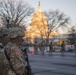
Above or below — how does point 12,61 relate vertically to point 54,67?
above

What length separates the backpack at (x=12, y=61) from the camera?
418 cm

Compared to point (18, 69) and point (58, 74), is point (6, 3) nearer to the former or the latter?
point (58, 74)

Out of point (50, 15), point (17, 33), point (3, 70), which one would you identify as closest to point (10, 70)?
point (3, 70)

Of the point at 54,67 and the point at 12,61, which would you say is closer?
the point at 12,61

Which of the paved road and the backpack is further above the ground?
the backpack

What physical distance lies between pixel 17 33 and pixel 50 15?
7396cm

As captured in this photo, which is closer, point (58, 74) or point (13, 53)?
point (13, 53)

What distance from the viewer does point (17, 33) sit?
4.39m

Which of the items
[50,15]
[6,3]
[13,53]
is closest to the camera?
[13,53]

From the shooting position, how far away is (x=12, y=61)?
13.8 ft

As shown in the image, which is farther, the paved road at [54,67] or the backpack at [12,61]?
the paved road at [54,67]

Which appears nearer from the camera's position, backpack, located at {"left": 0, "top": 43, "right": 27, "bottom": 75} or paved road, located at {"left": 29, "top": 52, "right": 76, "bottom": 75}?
backpack, located at {"left": 0, "top": 43, "right": 27, "bottom": 75}

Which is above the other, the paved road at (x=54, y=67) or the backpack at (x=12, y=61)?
the backpack at (x=12, y=61)

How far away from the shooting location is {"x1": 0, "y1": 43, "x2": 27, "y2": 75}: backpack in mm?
4180
